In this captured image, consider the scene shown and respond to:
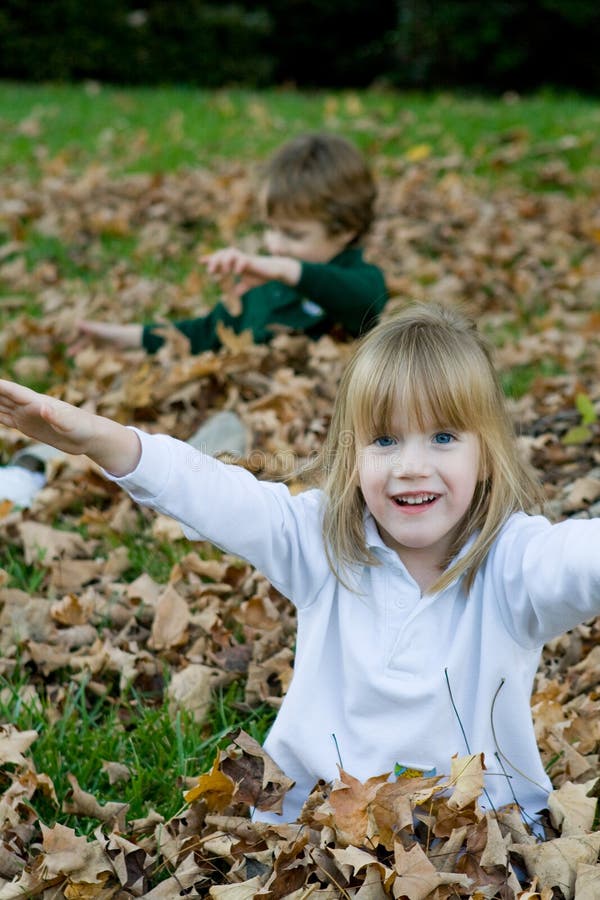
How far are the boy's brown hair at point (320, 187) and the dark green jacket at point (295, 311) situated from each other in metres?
0.16

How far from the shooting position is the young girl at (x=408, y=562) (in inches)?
78.2

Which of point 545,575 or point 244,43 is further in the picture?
point 244,43

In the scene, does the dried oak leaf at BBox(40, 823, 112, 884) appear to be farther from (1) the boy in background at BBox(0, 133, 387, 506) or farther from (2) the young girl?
(1) the boy in background at BBox(0, 133, 387, 506)

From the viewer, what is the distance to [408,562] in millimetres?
2111

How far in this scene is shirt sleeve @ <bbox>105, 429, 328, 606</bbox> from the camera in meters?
1.85

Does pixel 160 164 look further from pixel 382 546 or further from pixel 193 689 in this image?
pixel 382 546

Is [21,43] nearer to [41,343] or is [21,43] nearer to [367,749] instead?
[41,343]

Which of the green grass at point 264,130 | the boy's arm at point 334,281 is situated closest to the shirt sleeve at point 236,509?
the boy's arm at point 334,281

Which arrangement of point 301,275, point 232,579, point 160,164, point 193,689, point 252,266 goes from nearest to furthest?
point 193,689, point 232,579, point 252,266, point 301,275, point 160,164

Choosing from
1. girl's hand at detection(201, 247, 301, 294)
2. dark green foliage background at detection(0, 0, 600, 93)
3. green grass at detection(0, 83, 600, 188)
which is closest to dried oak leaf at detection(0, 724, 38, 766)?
girl's hand at detection(201, 247, 301, 294)

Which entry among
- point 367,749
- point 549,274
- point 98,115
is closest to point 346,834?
point 367,749

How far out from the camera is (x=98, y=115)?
10914 millimetres

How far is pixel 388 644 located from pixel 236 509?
408 mm

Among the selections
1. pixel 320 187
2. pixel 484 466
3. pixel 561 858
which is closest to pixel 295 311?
pixel 320 187
